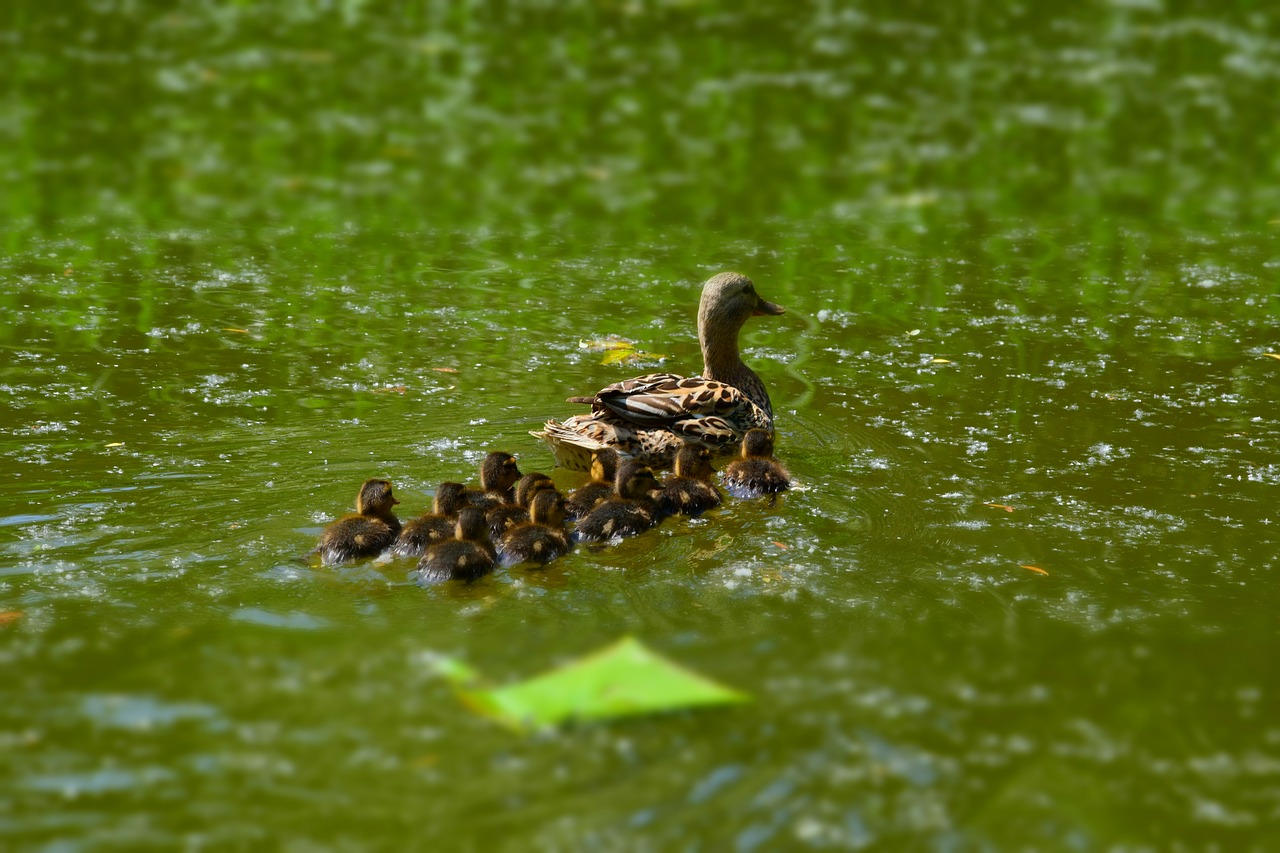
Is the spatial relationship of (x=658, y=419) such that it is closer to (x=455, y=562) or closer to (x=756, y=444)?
(x=756, y=444)

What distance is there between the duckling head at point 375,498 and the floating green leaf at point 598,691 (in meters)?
1.14

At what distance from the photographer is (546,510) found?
16.9 ft

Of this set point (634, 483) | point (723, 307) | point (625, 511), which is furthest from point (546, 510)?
point (723, 307)

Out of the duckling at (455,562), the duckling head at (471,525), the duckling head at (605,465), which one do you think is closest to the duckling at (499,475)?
the duckling head at (605,465)

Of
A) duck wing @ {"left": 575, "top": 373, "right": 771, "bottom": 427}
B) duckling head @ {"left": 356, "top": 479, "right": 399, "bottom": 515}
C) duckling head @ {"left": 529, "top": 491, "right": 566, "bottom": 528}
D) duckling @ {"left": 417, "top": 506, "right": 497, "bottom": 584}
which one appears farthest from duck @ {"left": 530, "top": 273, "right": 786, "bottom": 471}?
duckling @ {"left": 417, "top": 506, "right": 497, "bottom": 584}

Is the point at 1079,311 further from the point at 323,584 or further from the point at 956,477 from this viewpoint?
the point at 323,584

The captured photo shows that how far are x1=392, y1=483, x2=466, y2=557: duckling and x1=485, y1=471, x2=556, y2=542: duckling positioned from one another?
0.44ft

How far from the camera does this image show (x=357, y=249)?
9.06m

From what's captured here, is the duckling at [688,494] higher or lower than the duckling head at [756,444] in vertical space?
lower

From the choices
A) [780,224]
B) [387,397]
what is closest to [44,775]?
[387,397]

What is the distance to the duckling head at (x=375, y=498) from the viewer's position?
5039mm

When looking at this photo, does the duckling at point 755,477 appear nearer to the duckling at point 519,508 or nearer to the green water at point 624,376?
the green water at point 624,376

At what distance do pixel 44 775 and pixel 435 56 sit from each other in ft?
36.6

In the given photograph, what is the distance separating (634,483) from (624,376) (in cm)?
167
